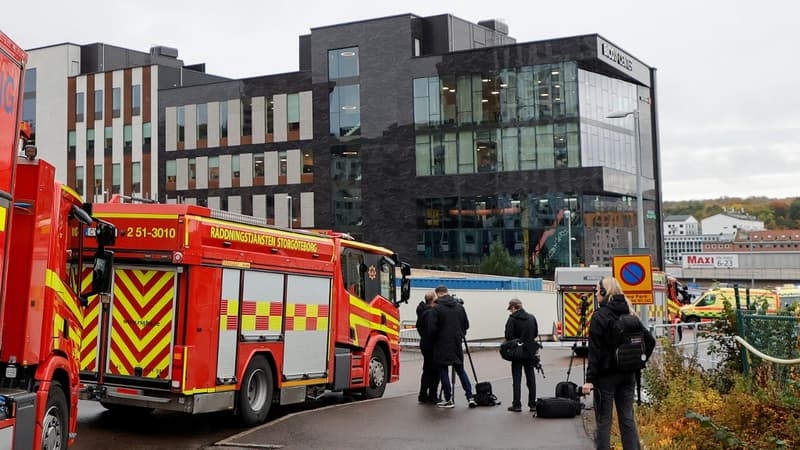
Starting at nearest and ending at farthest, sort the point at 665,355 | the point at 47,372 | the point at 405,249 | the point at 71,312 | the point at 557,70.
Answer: the point at 47,372, the point at 71,312, the point at 665,355, the point at 557,70, the point at 405,249

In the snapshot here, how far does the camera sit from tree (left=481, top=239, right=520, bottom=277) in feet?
193

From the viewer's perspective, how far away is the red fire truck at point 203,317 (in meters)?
11.7

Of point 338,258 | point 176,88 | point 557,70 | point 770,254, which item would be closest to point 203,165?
point 176,88

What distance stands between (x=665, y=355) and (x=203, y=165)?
60318 mm

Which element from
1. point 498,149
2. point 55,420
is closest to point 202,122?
point 498,149

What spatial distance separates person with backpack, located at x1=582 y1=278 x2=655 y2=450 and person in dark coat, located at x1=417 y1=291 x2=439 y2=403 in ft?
19.0

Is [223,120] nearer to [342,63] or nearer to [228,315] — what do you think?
[342,63]

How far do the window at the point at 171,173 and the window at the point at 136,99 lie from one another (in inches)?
206

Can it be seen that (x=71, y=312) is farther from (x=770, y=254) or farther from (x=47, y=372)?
(x=770, y=254)

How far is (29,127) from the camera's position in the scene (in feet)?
29.9

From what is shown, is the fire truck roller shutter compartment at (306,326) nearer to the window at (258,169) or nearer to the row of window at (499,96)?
the row of window at (499,96)

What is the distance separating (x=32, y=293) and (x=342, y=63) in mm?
57213

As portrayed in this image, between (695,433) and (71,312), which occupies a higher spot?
(71,312)

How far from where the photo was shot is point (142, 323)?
1183 cm
